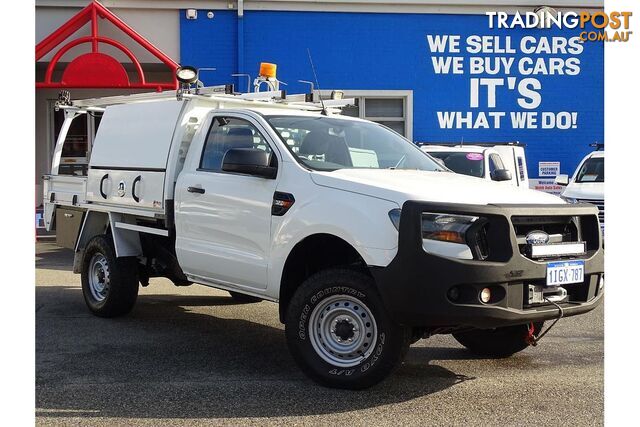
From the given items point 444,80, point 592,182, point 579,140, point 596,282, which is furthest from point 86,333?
point 579,140

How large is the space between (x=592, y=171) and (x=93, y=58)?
9.87m

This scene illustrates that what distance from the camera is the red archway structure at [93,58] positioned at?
15.2 m

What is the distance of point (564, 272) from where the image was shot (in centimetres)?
502

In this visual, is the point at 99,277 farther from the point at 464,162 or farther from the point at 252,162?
the point at 464,162

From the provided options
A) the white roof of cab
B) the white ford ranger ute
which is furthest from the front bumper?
the white roof of cab

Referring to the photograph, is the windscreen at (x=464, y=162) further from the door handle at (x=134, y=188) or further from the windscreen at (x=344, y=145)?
the door handle at (x=134, y=188)

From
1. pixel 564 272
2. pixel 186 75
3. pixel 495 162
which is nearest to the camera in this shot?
pixel 564 272

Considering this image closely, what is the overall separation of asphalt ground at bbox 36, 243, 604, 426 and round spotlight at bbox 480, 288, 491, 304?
28.0 inches

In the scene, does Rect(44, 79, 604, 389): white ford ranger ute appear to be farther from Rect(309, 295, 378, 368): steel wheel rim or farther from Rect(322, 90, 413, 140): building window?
Rect(322, 90, 413, 140): building window

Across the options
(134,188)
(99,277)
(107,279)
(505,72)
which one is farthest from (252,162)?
(505,72)

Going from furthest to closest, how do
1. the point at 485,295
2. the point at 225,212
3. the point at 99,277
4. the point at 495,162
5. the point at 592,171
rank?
the point at 592,171
the point at 495,162
the point at 99,277
the point at 225,212
the point at 485,295

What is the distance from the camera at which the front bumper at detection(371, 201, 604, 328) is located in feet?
15.3

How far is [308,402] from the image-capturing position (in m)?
4.91

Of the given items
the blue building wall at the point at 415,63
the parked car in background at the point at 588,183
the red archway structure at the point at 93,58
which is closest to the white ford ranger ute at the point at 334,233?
the parked car in background at the point at 588,183
